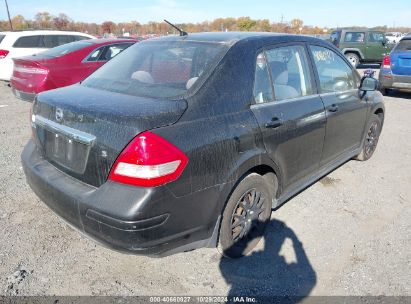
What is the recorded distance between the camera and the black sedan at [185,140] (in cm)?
201

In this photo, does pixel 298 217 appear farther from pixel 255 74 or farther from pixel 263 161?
pixel 255 74

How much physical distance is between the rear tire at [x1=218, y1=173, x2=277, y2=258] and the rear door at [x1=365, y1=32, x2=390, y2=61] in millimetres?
16217

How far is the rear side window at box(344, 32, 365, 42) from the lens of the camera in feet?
54.0

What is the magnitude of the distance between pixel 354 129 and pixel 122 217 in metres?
3.16

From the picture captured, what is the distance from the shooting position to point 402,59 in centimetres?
898

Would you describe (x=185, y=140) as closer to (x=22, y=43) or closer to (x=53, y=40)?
(x=22, y=43)

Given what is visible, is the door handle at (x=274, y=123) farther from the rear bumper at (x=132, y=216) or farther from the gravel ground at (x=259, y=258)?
the gravel ground at (x=259, y=258)

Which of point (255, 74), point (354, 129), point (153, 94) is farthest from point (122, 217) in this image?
point (354, 129)

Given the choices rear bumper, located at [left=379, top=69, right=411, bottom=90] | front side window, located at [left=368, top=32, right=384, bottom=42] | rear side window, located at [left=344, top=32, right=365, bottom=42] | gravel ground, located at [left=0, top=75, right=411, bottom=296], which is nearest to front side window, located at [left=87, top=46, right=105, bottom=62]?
gravel ground, located at [left=0, top=75, right=411, bottom=296]

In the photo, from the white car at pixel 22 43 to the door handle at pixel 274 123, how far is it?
29.8 ft

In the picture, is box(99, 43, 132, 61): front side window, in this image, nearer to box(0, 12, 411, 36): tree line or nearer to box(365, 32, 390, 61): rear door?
box(365, 32, 390, 61): rear door

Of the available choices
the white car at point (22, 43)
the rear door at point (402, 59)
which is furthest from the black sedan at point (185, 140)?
the white car at point (22, 43)

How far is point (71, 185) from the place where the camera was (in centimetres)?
227

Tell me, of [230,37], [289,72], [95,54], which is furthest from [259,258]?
[95,54]
